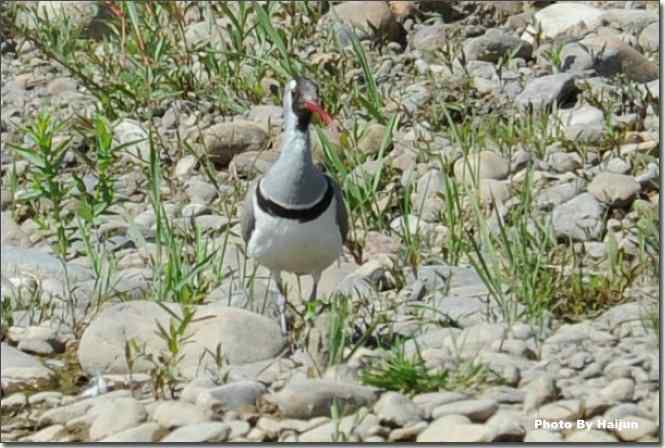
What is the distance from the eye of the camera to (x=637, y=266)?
6836 mm

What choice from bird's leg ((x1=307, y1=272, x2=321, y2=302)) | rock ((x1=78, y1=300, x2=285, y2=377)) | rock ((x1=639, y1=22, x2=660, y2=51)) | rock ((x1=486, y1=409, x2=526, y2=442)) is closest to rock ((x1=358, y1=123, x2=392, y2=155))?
bird's leg ((x1=307, y1=272, x2=321, y2=302))

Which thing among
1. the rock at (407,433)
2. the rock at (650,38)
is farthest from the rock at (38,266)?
the rock at (650,38)

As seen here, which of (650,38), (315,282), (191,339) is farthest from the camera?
(650,38)

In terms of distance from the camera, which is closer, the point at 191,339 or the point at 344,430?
the point at 344,430

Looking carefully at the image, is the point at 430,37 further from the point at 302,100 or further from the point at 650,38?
the point at 302,100

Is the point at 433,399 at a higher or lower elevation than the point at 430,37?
lower

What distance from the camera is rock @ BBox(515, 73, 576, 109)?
8.74 meters

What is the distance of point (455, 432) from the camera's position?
5.50 metres

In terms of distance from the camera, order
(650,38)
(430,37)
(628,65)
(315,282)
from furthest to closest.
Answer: (430,37)
(650,38)
(628,65)
(315,282)

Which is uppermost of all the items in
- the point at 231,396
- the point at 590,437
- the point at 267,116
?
the point at 267,116

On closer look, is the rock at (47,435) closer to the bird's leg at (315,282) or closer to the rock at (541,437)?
the bird's leg at (315,282)

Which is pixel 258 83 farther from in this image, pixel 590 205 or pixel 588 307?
pixel 588 307

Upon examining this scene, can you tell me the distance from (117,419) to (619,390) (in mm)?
1656

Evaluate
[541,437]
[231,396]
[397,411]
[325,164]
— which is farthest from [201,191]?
[541,437]
